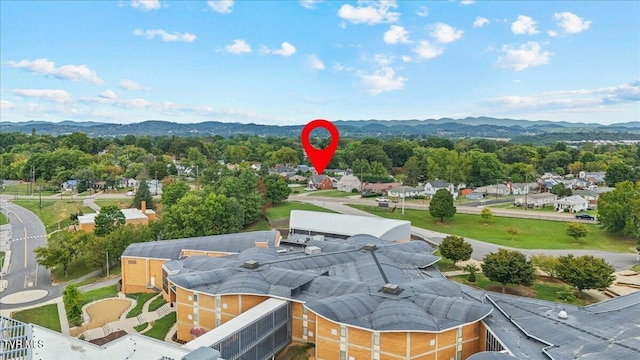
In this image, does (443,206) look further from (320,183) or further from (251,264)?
(320,183)

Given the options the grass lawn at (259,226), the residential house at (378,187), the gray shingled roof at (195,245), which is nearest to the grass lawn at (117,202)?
the grass lawn at (259,226)

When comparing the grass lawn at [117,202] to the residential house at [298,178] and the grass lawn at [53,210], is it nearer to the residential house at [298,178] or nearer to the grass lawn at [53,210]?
the grass lawn at [53,210]

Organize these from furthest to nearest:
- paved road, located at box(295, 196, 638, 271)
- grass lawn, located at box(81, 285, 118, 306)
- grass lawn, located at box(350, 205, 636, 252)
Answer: grass lawn, located at box(350, 205, 636, 252) → paved road, located at box(295, 196, 638, 271) → grass lawn, located at box(81, 285, 118, 306)

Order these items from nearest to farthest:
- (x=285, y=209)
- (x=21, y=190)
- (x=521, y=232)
→ (x=521, y=232) < (x=285, y=209) < (x=21, y=190)

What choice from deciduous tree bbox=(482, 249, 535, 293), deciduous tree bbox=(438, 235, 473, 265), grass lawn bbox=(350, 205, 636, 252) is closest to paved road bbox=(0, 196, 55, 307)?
deciduous tree bbox=(438, 235, 473, 265)

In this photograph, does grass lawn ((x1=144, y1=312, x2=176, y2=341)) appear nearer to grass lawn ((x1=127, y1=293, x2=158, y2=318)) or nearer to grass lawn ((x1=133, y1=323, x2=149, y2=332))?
grass lawn ((x1=133, y1=323, x2=149, y2=332))

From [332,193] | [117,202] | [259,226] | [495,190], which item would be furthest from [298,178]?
[259,226]
